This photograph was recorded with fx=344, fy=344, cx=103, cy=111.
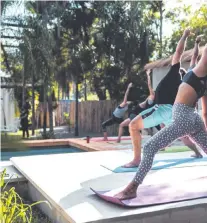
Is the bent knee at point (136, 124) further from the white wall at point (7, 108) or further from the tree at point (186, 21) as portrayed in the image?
the tree at point (186, 21)

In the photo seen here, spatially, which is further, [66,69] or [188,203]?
[66,69]

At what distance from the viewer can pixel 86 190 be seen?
2.94 meters

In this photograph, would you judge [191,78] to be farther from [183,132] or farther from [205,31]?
[205,31]

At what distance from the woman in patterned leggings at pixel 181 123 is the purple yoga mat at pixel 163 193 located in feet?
0.25

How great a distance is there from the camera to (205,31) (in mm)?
15406

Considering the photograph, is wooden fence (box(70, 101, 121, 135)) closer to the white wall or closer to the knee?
the white wall

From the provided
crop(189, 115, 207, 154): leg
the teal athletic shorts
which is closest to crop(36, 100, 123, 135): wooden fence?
the teal athletic shorts

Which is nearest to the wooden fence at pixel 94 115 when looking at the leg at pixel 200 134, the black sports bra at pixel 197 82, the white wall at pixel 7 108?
the white wall at pixel 7 108

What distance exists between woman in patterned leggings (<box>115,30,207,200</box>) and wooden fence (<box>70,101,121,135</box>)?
11478 millimetres

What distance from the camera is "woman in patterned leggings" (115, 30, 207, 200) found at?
2479 millimetres

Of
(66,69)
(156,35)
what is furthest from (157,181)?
(156,35)

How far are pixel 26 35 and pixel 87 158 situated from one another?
26.6ft

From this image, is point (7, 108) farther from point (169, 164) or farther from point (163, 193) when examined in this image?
point (163, 193)

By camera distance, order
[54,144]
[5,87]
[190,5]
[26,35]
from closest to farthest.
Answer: [54,144], [26,35], [5,87], [190,5]
